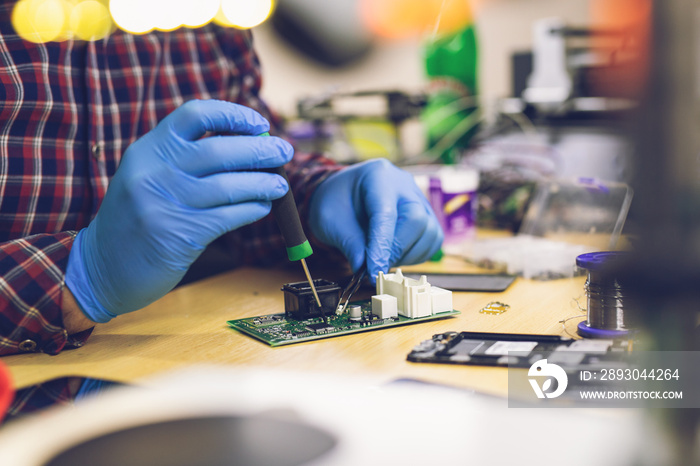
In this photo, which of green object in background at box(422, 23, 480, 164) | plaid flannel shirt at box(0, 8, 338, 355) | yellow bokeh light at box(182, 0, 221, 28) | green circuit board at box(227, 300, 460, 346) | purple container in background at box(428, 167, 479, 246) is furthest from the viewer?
yellow bokeh light at box(182, 0, 221, 28)

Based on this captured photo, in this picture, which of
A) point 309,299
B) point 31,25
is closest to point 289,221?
point 309,299

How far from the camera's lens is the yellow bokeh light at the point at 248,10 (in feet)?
8.67

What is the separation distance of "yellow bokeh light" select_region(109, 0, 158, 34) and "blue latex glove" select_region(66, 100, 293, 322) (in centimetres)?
183

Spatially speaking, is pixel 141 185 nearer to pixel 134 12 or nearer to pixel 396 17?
pixel 134 12

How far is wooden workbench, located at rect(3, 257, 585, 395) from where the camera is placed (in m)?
0.66

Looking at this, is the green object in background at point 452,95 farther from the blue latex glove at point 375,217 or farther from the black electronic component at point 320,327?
the black electronic component at point 320,327

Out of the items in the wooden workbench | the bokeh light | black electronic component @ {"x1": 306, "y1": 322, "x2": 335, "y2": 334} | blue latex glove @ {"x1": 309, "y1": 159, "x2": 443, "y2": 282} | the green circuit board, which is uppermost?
the bokeh light

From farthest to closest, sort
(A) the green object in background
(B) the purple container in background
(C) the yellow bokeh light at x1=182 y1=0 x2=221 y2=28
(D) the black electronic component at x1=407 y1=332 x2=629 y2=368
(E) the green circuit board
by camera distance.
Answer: (C) the yellow bokeh light at x1=182 y1=0 x2=221 y2=28
(A) the green object in background
(B) the purple container in background
(E) the green circuit board
(D) the black electronic component at x1=407 y1=332 x2=629 y2=368

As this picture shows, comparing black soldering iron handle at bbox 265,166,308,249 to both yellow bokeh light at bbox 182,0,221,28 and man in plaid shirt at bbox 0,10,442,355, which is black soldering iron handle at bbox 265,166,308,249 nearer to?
man in plaid shirt at bbox 0,10,442,355

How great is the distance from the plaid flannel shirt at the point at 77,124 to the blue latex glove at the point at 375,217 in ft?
0.30

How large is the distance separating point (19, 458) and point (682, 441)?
49 centimetres

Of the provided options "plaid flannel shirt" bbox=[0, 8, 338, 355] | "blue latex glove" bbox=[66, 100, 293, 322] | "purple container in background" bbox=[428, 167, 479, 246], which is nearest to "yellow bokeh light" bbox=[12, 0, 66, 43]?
"plaid flannel shirt" bbox=[0, 8, 338, 355]

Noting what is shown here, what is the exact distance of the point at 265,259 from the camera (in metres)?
1.25

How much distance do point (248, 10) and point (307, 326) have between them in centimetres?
221
